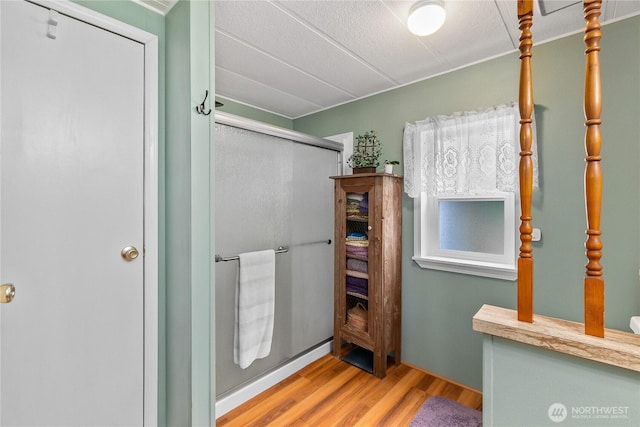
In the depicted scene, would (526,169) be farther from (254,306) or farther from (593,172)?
(254,306)

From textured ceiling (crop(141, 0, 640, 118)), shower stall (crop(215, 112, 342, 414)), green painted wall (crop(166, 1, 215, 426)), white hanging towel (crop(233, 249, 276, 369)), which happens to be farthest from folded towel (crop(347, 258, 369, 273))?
textured ceiling (crop(141, 0, 640, 118))

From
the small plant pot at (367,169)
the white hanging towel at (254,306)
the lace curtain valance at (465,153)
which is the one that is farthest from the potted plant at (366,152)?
the white hanging towel at (254,306)

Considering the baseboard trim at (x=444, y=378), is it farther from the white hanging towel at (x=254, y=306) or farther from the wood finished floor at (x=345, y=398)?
the white hanging towel at (x=254, y=306)

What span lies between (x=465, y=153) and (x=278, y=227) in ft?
4.51

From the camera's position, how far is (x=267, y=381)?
203 centimetres

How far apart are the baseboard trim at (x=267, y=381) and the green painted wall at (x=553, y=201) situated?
0.71 meters

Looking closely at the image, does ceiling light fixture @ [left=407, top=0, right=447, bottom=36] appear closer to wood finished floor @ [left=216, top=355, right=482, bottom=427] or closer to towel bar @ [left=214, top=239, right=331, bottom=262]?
towel bar @ [left=214, top=239, right=331, bottom=262]

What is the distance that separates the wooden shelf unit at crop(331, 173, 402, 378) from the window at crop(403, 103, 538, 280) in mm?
182

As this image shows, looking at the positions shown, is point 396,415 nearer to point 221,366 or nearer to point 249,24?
point 221,366

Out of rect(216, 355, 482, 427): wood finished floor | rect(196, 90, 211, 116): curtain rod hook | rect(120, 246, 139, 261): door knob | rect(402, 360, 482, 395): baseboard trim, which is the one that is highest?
rect(196, 90, 211, 116): curtain rod hook

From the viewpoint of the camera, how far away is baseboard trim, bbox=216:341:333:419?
1796 millimetres

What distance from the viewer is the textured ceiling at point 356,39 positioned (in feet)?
4.66

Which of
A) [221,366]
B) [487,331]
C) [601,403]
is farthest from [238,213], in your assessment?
[601,403]

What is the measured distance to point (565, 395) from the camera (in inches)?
32.9
